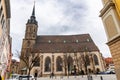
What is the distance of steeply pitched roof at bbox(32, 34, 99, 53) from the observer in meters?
63.7

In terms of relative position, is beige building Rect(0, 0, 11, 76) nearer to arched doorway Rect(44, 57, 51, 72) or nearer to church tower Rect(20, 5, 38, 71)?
arched doorway Rect(44, 57, 51, 72)

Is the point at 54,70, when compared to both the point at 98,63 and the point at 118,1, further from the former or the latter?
the point at 118,1

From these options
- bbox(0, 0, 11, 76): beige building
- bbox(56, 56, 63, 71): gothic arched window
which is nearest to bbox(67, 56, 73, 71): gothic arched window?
bbox(56, 56, 63, 71): gothic arched window

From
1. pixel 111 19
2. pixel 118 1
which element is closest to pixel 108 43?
pixel 111 19

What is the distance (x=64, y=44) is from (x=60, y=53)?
25.0ft

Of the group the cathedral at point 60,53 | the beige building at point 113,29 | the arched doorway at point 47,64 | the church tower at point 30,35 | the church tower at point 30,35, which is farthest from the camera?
the church tower at point 30,35

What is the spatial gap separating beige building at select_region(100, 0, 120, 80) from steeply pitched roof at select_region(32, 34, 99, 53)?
54.5 meters

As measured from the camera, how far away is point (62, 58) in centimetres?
6241

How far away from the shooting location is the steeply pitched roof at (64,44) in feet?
209

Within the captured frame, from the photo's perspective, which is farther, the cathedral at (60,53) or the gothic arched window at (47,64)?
the gothic arched window at (47,64)

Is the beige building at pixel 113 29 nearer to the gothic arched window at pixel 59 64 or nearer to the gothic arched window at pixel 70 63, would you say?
the gothic arched window at pixel 70 63

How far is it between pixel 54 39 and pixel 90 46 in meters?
19.5

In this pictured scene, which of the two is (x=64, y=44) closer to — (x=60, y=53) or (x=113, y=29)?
(x=60, y=53)

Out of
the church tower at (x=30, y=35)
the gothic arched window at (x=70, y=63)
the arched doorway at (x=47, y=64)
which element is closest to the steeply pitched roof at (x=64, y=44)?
the church tower at (x=30, y=35)
